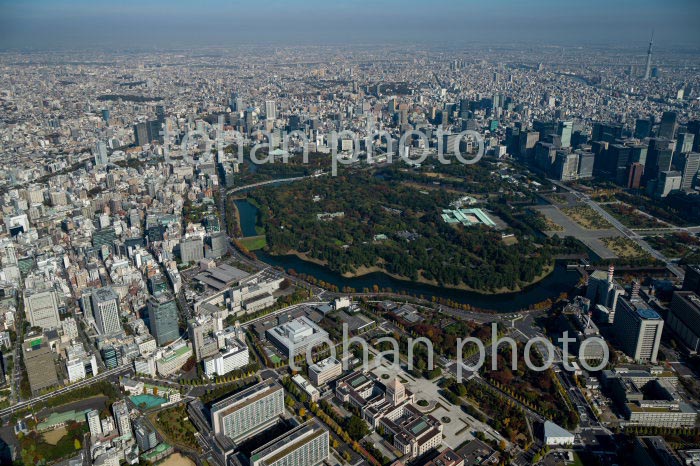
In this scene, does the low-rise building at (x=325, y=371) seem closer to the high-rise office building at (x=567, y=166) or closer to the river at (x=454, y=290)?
the river at (x=454, y=290)

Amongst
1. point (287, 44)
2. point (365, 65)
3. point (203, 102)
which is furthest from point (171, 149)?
point (287, 44)

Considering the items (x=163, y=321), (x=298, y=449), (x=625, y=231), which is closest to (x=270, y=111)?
(x=625, y=231)

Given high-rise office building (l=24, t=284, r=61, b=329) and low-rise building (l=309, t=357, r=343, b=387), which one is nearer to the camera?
low-rise building (l=309, t=357, r=343, b=387)

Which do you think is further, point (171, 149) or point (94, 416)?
point (171, 149)

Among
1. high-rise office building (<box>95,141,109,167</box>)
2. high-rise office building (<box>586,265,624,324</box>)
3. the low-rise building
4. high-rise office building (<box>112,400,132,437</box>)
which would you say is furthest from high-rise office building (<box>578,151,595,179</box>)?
high-rise office building (<box>95,141,109,167</box>)

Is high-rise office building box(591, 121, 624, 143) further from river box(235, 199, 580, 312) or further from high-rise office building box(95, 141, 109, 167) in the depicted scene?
high-rise office building box(95, 141, 109, 167)

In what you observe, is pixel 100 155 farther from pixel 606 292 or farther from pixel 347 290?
pixel 606 292

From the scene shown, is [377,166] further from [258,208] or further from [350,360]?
[350,360]
